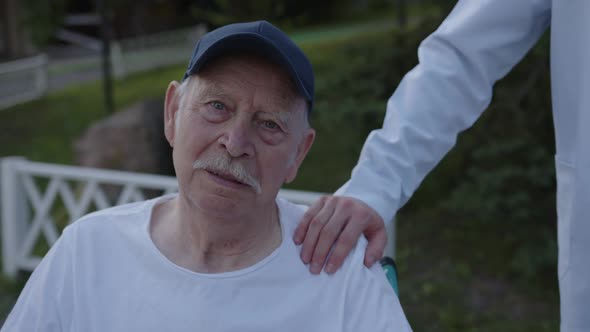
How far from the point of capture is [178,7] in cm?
2088

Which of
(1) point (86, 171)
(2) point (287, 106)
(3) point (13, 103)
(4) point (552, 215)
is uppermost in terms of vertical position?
(2) point (287, 106)

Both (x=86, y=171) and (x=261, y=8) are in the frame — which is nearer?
(x=86, y=171)

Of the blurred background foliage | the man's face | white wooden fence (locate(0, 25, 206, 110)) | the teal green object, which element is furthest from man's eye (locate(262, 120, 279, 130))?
white wooden fence (locate(0, 25, 206, 110))

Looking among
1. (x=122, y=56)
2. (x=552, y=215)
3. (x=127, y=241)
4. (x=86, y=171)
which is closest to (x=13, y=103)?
(x=122, y=56)

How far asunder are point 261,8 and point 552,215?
14.2 feet

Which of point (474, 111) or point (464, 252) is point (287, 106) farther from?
point (464, 252)

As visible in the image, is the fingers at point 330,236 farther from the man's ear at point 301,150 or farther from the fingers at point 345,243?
the man's ear at point 301,150

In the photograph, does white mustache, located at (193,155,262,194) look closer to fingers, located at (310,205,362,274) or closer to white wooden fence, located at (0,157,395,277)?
fingers, located at (310,205,362,274)

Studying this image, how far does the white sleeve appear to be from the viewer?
200 centimetres

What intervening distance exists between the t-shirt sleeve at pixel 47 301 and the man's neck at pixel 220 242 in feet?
0.80

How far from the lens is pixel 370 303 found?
67.7 inches

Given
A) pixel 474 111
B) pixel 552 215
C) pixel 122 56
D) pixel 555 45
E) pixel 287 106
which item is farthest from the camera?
pixel 122 56

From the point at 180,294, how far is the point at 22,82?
12467 millimetres

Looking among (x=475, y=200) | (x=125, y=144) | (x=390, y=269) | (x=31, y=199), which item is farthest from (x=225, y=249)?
(x=125, y=144)
